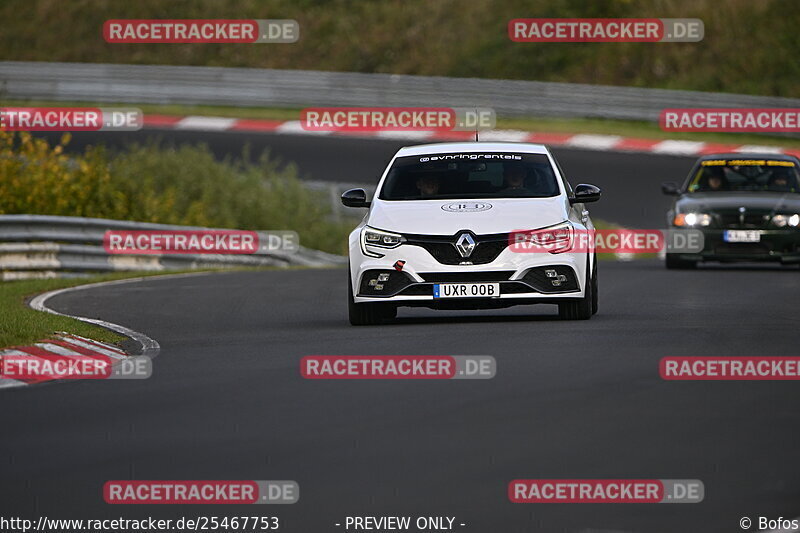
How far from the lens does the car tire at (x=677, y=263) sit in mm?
23094

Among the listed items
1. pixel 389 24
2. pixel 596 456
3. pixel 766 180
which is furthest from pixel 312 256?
pixel 389 24

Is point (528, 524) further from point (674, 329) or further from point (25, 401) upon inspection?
point (674, 329)

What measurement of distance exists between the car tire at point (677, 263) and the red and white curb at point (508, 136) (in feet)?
42.1

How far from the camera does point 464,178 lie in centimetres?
1513

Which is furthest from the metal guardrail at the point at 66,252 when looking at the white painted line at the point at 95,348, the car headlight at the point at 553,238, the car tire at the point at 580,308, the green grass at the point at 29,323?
the car headlight at the point at 553,238

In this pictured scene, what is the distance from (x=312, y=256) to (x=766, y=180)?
7752 mm

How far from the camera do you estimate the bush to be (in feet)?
88.3

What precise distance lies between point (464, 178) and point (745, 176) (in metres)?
9.49

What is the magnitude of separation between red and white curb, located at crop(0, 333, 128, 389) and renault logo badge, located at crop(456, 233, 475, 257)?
2846 millimetres

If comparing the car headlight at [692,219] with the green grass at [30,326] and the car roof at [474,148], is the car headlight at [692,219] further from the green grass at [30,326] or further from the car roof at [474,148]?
the green grass at [30,326]

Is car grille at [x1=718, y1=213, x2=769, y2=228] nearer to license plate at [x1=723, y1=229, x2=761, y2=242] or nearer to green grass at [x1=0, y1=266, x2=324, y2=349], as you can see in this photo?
license plate at [x1=723, y1=229, x2=761, y2=242]

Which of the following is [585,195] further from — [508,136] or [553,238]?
[508,136]

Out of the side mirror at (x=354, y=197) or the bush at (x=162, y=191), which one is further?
the bush at (x=162, y=191)

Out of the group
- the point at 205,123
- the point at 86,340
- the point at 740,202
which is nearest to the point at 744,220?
the point at 740,202
